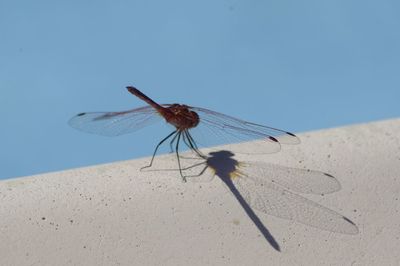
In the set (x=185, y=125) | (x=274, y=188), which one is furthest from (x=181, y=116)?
(x=274, y=188)

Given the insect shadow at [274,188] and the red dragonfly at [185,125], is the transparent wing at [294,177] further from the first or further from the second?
the red dragonfly at [185,125]

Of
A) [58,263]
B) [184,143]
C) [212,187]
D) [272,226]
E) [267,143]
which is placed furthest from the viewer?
[184,143]

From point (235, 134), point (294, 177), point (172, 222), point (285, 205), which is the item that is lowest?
point (172, 222)

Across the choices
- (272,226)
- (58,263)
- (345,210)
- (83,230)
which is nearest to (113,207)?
(83,230)

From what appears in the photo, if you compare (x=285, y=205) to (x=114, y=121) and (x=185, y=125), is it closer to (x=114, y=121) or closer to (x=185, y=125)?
(x=185, y=125)

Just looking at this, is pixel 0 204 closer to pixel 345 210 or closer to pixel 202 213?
pixel 202 213

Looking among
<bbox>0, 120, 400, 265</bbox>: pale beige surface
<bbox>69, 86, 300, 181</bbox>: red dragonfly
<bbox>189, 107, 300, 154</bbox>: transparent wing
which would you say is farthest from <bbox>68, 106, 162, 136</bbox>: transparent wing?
<bbox>0, 120, 400, 265</bbox>: pale beige surface
